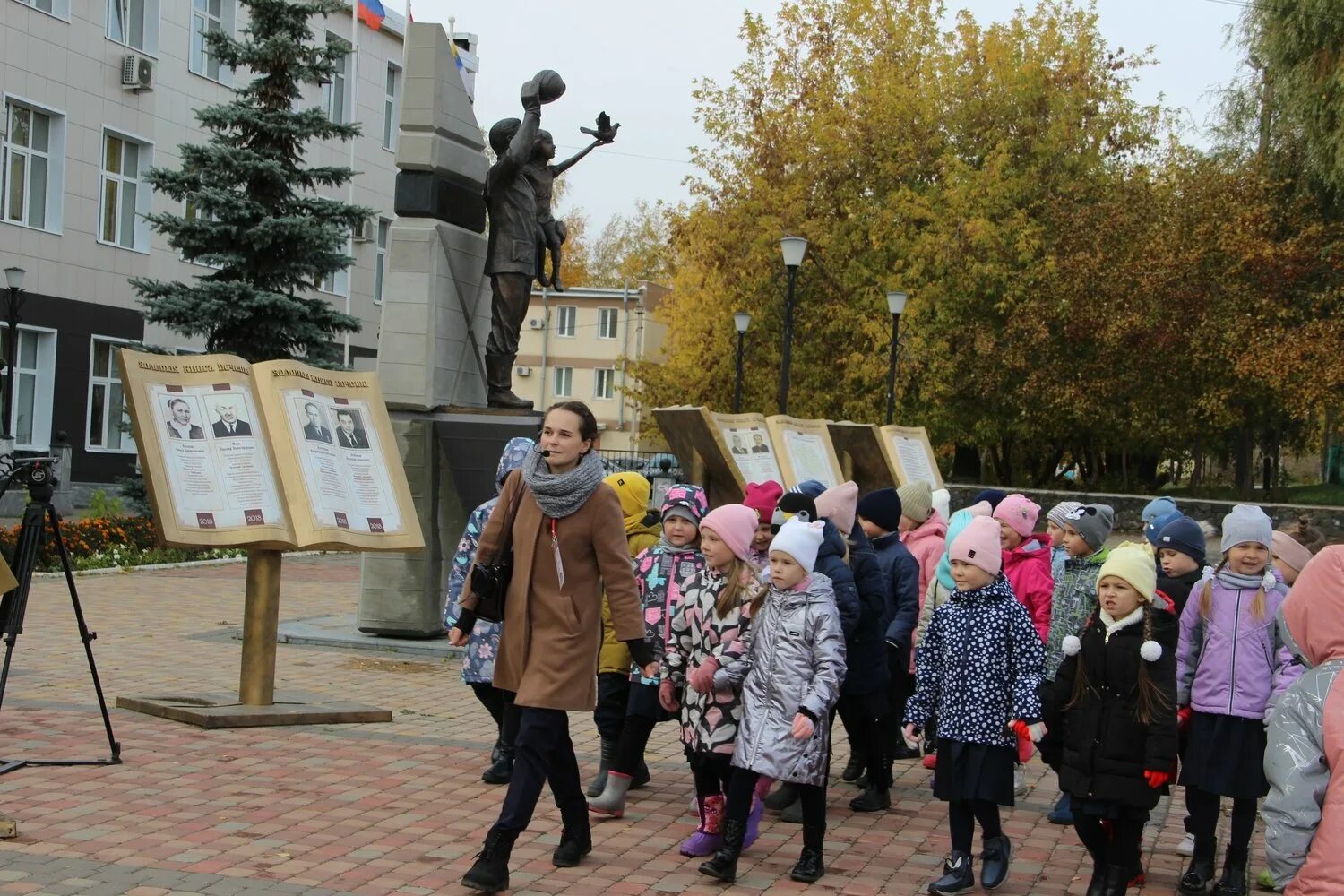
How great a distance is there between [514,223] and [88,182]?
64.3ft

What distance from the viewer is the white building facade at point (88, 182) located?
1125 inches

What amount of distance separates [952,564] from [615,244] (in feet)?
227

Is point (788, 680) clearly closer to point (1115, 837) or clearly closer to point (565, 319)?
point (1115, 837)

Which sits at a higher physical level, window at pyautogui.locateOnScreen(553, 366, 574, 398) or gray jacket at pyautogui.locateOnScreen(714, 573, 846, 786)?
window at pyautogui.locateOnScreen(553, 366, 574, 398)

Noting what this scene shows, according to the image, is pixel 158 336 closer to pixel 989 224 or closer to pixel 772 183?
pixel 772 183

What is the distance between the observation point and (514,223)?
13.5 meters

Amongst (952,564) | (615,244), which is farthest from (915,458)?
(615,244)

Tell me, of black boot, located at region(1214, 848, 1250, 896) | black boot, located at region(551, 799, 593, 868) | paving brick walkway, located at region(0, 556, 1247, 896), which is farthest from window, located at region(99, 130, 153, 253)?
black boot, located at region(1214, 848, 1250, 896)

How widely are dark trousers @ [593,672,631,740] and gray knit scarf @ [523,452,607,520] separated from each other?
154cm

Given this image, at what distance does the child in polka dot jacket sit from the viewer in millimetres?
6168

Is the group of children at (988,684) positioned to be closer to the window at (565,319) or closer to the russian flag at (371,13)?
the russian flag at (371,13)

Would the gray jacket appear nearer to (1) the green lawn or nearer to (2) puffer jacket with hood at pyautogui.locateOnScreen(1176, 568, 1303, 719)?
(2) puffer jacket with hood at pyautogui.locateOnScreen(1176, 568, 1303, 719)

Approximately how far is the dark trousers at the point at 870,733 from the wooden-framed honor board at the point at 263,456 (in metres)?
2.92

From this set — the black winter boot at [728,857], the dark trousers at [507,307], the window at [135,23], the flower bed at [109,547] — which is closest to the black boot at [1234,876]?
the black winter boot at [728,857]
